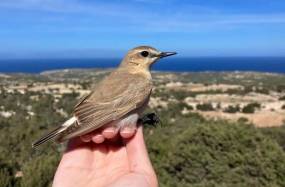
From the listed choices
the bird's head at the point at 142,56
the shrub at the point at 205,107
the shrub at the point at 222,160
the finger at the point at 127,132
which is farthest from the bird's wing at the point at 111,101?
the shrub at the point at 205,107

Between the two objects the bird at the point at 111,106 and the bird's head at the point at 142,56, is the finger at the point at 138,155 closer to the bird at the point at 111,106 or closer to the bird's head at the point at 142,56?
the bird at the point at 111,106

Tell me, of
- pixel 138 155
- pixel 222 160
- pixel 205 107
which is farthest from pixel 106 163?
pixel 205 107

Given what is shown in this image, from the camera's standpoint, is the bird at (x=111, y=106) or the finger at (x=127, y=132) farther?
the bird at (x=111, y=106)

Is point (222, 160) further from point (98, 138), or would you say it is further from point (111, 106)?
point (98, 138)

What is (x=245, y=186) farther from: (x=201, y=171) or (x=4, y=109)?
(x=4, y=109)

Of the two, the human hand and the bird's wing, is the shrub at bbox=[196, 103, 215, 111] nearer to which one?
the bird's wing

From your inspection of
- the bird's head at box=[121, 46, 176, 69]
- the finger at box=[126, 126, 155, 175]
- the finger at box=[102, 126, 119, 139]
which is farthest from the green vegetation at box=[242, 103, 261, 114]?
the finger at box=[126, 126, 155, 175]
